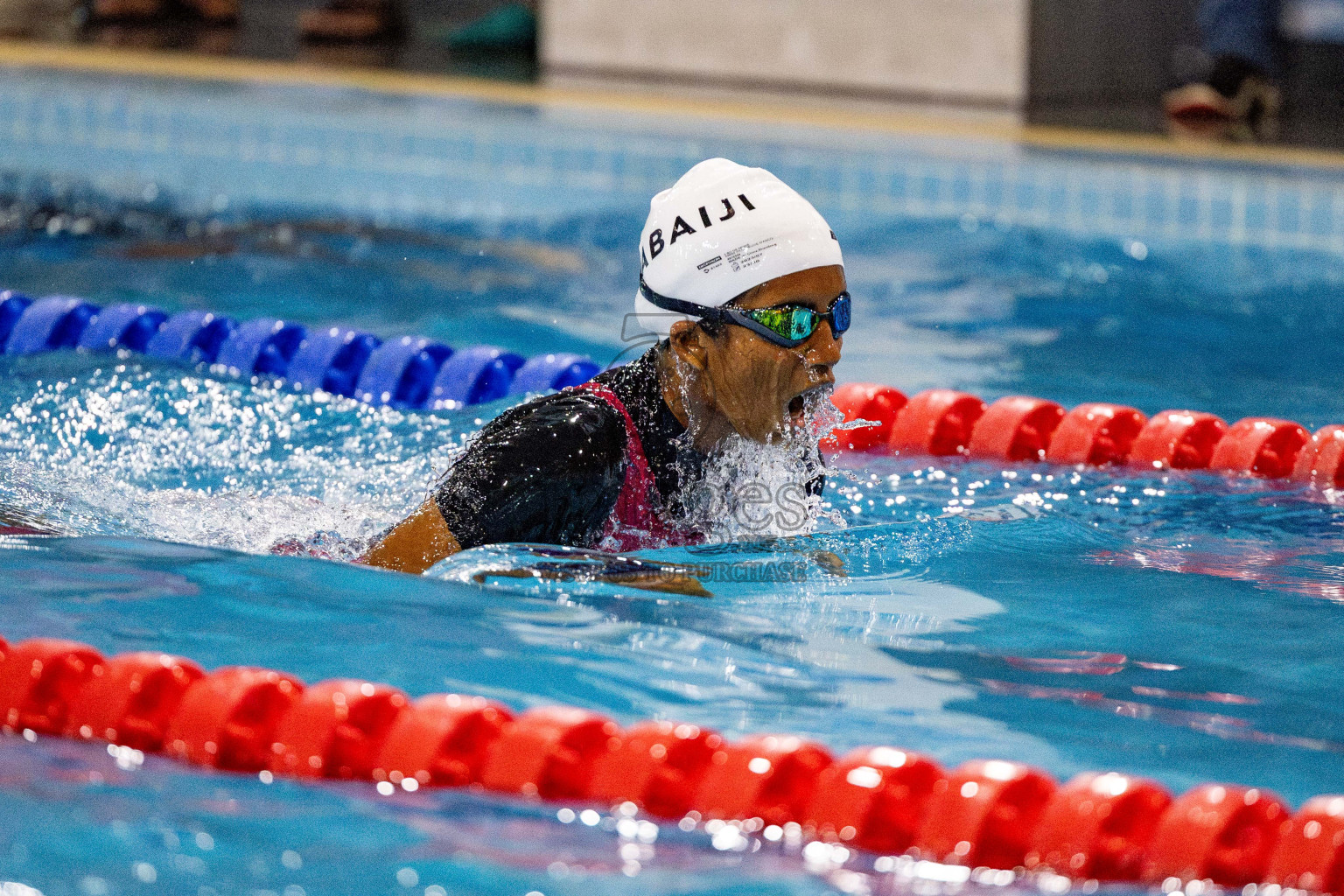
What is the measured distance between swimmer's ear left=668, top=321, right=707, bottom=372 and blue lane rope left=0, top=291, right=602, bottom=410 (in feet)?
6.34

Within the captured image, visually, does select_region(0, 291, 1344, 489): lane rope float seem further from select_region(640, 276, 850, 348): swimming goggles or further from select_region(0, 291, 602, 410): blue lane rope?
select_region(640, 276, 850, 348): swimming goggles

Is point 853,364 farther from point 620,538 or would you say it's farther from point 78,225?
point 78,225

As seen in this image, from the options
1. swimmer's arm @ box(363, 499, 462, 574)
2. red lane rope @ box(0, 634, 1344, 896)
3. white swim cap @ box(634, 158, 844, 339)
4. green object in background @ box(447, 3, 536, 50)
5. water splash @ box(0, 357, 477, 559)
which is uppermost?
green object in background @ box(447, 3, 536, 50)

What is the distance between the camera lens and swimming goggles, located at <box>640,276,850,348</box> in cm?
316

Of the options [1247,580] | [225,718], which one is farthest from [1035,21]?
[225,718]

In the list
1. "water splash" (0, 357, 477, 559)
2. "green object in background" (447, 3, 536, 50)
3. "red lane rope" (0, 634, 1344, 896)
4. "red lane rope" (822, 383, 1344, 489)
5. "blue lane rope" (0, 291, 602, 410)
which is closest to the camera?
"red lane rope" (0, 634, 1344, 896)

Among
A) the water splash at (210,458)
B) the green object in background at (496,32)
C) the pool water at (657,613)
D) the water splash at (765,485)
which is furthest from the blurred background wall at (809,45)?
the water splash at (765,485)

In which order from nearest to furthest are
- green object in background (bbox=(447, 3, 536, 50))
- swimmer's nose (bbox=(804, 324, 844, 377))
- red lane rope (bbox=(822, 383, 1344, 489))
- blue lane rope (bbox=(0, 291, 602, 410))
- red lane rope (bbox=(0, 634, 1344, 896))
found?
red lane rope (bbox=(0, 634, 1344, 896)), swimmer's nose (bbox=(804, 324, 844, 377)), red lane rope (bbox=(822, 383, 1344, 489)), blue lane rope (bbox=(0, 291, 602, 410)), green object in background (bbox=(447, 3, 536, 50))

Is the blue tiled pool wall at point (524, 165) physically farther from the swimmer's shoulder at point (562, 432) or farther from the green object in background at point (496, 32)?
the swimmer's shoulder at point (562, 432)

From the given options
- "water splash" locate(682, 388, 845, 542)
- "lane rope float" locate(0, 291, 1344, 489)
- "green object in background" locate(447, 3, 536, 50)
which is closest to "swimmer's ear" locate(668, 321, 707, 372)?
"water splash" locate(682, 388, 845, 542)

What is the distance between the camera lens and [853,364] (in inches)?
241

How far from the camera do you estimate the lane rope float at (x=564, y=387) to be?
15.3 ft

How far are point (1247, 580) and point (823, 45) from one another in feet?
22.1

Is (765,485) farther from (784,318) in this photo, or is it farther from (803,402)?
(784,318)
